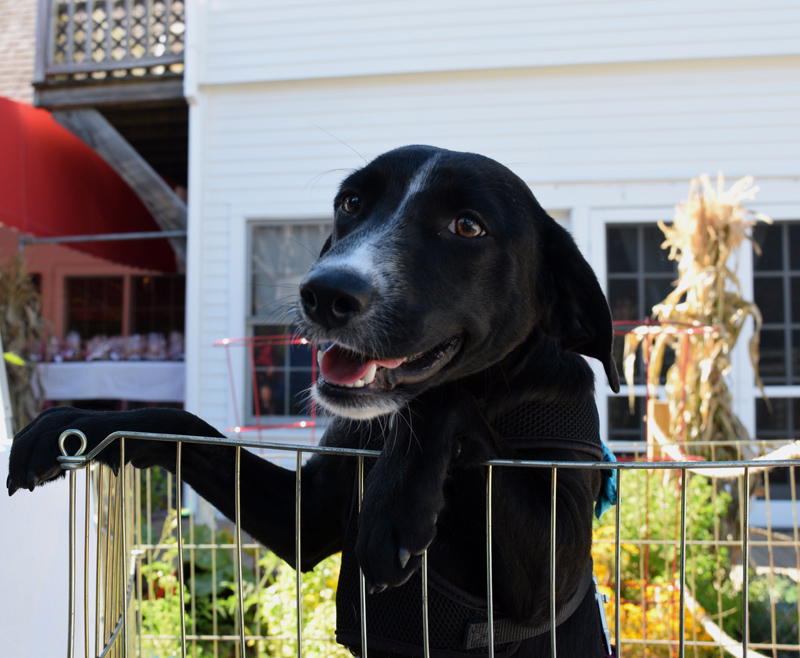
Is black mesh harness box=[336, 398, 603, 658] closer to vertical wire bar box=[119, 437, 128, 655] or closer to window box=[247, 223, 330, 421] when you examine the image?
vertical wire bar box=[119, 437, 128, 655]

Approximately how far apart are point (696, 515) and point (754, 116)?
3487 mm

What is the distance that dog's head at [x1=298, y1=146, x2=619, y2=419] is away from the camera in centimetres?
117

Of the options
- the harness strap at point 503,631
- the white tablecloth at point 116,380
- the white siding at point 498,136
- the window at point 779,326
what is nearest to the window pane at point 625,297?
the white siding at point 498,136

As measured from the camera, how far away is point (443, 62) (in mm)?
5480

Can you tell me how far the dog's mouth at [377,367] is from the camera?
3.99 ft

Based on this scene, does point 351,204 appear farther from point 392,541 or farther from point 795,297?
point 795,297

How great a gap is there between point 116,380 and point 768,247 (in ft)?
19.2

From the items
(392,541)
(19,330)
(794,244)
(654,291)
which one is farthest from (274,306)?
(392,541)

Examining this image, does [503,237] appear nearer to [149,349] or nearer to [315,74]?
[315,74]

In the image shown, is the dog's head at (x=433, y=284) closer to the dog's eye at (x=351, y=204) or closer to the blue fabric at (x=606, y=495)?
the dog's eye at (x=351, y=204)

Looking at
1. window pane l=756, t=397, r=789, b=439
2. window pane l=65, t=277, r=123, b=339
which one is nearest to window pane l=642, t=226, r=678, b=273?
window pane l=756, t=397, r=789, b=439

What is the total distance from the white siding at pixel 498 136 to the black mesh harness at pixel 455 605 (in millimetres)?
4080

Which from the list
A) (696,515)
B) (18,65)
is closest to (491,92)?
(696,515)

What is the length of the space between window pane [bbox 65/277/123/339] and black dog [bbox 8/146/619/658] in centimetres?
704
